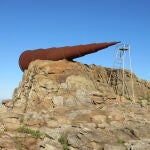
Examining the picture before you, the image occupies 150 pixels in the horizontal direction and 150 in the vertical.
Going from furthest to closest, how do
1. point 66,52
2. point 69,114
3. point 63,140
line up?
1. point 66,52
2. point 69,114
3. point 63,140

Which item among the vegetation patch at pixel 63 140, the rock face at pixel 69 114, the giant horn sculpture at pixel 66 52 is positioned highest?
the giant horn sculpture at pixel 66 52

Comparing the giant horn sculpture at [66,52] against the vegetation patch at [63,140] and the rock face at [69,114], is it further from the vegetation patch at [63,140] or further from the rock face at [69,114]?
the vegetation patch at [63,140]

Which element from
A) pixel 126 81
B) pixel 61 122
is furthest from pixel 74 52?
pixel 61 122

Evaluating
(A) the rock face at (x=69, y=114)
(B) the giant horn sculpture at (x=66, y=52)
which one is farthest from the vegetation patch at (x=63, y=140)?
(B) the giant horn sculpture at (x=66, y=52)

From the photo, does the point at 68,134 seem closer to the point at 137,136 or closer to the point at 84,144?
the point at 84,144

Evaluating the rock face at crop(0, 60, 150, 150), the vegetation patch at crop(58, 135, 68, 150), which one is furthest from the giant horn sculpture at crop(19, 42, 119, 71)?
the vegetation patch at crop(58, 135, 68, 150)

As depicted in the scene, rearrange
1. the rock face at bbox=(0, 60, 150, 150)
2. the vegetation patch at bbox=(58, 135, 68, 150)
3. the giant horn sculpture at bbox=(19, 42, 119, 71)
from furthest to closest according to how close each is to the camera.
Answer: the giant horn sculpture at bbox=(19, 42, 119, 71) → the rock face at bbox=(0, 60, 150, 150) → the vegetation patch at bbox=(58, 135, 68, 150)

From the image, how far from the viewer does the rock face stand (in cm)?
2258

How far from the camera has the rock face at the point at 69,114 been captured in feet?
74.1

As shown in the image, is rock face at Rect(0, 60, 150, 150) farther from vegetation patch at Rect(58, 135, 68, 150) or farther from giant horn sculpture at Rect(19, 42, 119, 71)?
giant horn sculpture at Rect(19, 42, 119, 71)

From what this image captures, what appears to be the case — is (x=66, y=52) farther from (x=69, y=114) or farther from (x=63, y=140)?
(x=63, y=140)

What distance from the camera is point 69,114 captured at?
27.2m

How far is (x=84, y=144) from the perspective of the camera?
2200cm

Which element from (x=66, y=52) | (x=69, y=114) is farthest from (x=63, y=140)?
(x=66, y=52)
